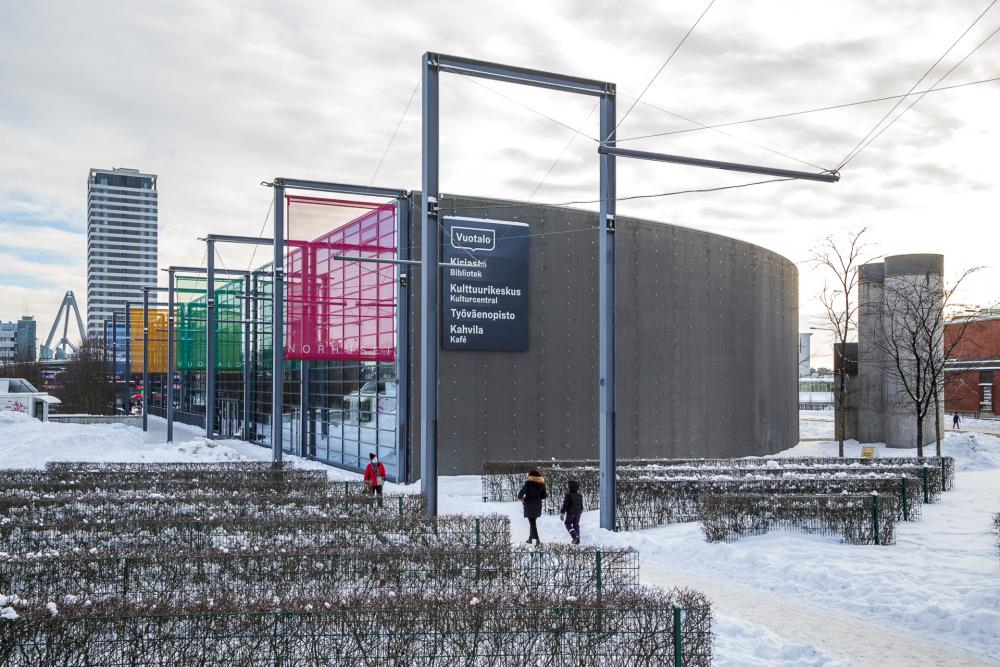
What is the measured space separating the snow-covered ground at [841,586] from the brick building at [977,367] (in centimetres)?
5369

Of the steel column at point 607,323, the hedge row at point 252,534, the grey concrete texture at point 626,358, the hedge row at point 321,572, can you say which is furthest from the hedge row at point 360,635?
the grey concrete texture at point 626,358

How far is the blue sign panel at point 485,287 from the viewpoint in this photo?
3127 cm

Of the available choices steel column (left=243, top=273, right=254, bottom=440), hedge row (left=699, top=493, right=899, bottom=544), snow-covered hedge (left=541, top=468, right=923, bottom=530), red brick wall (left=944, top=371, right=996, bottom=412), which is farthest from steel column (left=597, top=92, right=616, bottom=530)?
red brick wall (left=944, top=371, right=996, bottom=412)

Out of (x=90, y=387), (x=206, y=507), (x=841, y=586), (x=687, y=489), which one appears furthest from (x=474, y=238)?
(x=90, y=387)

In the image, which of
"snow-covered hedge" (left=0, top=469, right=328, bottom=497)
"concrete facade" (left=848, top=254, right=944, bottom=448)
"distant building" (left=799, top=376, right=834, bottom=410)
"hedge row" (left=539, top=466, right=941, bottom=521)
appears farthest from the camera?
"distant building" (left=799, top=376, right=834, bottom=410)

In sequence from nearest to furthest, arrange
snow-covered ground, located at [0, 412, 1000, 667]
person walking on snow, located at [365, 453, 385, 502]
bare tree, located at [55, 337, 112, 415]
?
snow-covered ground, located at [0, 412, 1000, 667]
person walking on snow, located at [365, 453, 385, 502]
bare tree, located at [55, 337, 112, 415]

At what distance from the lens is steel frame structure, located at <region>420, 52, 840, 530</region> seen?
1842 cm

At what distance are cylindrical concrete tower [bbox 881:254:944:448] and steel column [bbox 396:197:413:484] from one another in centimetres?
2661

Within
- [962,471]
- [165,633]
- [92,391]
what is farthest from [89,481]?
[92,391]

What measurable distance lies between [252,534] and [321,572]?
3.46 m

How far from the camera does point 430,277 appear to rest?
62.9 ft

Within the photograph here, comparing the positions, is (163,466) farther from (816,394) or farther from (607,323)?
(816,394)

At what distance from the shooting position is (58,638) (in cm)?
802

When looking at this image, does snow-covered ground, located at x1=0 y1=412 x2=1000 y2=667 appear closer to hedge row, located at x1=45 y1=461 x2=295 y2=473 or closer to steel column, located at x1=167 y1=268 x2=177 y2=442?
hedge row, located at x1=45 y1=461 x2=295 y2=473
